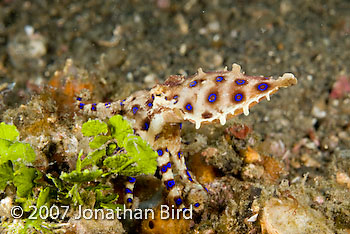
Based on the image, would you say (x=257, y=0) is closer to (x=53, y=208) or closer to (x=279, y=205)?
(x=279, y=205)

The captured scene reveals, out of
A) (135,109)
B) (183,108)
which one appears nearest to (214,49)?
(135,109)

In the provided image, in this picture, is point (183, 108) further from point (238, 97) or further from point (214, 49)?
point (214, 49)

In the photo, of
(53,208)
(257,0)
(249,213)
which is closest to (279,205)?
(249,213)

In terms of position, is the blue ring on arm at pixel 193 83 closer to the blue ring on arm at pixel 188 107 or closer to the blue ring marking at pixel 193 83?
the blue ring marking at pixel 193 83

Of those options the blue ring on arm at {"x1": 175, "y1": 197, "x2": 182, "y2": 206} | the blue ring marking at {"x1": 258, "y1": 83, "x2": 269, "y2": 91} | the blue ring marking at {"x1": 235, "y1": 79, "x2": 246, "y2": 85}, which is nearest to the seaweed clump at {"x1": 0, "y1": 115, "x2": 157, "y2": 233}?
the blue ring on arm at {"x1": 175, "y1": 197, "x2": 182, "y2": 206}

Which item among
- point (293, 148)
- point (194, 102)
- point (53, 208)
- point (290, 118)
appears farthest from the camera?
point (290, 118)

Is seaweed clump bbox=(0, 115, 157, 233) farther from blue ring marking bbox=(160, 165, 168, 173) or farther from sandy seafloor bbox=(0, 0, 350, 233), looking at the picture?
sandy seafloor bbox=(0, 0, 350, 233)

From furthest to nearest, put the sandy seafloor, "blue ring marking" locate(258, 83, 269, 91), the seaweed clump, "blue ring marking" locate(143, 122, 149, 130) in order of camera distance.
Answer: the sandy seafloor, "blue ring marking" locate(143, 122, 149, 130), "blue ring marking" locate(258, 83, 269, 91), the seaweed clump

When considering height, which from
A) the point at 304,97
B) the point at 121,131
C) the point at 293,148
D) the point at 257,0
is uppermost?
the point at 257,0
